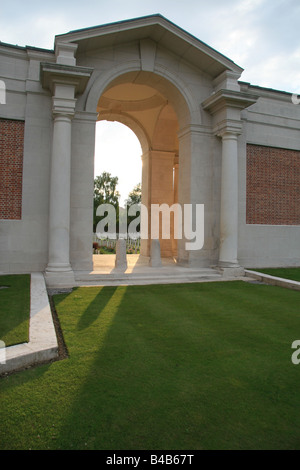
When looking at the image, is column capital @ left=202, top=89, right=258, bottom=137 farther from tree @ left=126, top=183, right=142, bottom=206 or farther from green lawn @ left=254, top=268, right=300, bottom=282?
tree @ left=126, top=183, right=142, bottom=206

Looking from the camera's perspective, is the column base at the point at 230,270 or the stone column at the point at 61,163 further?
the column base at the point at 230,270

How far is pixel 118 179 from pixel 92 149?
187 ft

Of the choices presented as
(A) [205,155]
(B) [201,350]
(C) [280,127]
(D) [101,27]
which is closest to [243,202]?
(A) [205,155]

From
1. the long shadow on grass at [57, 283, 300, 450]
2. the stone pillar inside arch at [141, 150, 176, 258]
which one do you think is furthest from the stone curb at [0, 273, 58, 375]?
the stone pillar inside arch at [141, 150, 176, 258]

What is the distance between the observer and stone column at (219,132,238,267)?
12266 mm

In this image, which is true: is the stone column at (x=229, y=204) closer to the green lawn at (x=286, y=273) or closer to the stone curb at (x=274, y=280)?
the stone curb at (x=274, y=280)

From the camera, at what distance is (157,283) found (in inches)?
405

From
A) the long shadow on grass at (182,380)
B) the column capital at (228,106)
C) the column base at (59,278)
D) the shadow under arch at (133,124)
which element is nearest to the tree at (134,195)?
the shadow under arch at (133,124)

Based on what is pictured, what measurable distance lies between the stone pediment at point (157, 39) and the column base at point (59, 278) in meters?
7.23

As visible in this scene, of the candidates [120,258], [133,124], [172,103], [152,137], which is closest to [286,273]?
[120,258]

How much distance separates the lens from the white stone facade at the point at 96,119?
34.2ft

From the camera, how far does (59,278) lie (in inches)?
389

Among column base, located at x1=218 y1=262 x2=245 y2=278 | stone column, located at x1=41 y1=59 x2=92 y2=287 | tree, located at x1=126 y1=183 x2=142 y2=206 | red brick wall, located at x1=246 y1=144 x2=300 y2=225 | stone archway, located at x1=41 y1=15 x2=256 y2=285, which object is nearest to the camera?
stone column, located at x1=41 y1=59 x2=92 y2=287

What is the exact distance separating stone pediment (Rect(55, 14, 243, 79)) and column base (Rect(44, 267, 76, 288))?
7.23 meters
